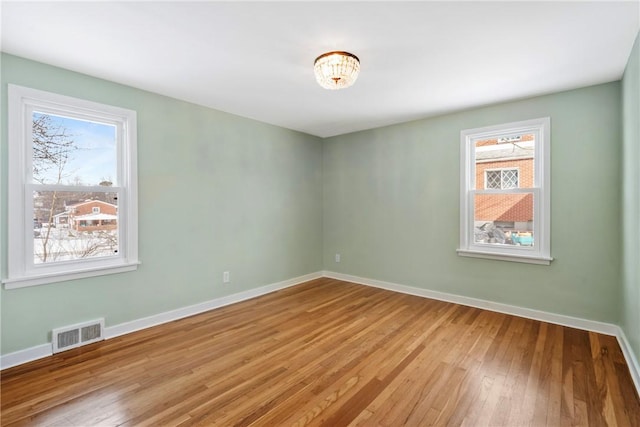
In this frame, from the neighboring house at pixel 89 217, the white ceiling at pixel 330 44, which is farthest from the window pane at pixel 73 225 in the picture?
the white ceiling at pixel 330 44

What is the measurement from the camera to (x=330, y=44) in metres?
2.18

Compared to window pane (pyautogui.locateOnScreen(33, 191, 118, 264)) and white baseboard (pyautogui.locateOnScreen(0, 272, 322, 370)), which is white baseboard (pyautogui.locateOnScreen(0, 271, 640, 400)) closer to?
white baseboard (pyautogui.locateOnScreen(0, 272, 322, 370))

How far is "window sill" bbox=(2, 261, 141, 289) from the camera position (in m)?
2.32

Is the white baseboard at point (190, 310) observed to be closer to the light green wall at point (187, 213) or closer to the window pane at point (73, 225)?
the light green wall at point (187, 213)

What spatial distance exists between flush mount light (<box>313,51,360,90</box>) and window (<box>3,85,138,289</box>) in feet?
6.64

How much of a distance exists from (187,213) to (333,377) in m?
2.38

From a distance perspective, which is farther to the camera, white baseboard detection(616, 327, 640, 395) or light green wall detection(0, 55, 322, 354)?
light green wall detection(0, 55, 322, 354)

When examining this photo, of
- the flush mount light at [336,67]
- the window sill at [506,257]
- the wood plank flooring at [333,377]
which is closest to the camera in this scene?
the wood plank flooring at [333,377]

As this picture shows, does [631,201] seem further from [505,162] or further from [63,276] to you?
[63,276]

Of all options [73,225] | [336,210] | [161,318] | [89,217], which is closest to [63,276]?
[73,225]

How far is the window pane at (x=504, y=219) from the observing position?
11.0 feet

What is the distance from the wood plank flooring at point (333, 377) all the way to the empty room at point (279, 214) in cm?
2

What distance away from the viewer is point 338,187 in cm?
504

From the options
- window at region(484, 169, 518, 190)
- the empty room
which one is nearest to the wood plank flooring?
the empty room
